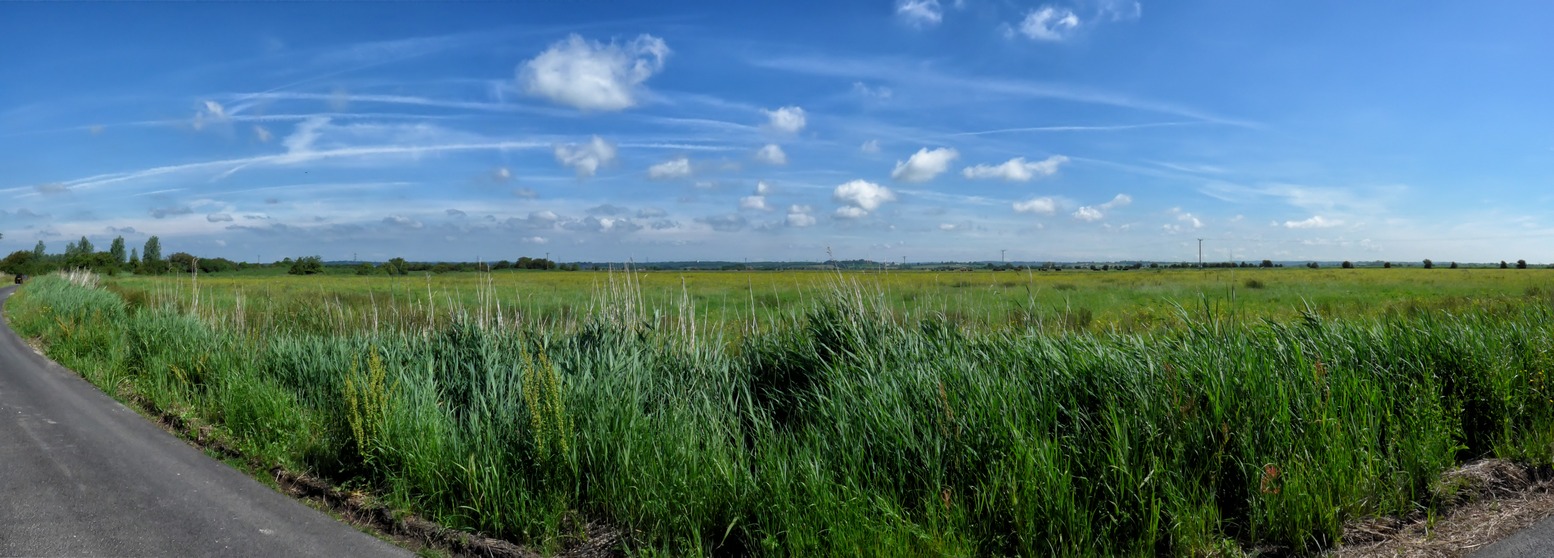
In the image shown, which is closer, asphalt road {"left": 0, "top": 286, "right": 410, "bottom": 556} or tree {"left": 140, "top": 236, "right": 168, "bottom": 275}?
asphalt road {"left": 0, "top": 286, "right": 410, "bottom": 556}

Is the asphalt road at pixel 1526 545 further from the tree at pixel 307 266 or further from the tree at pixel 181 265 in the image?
the tree at pixel 307 266

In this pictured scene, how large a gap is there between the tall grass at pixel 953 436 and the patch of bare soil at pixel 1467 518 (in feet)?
0.42

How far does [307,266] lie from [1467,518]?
10117 centimetres

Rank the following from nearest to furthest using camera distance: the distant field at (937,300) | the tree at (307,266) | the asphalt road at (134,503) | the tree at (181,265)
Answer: the asphalt road at (134,503) < the distant field at (937,300) < the tree at (181,265) < the tree at (307,266)

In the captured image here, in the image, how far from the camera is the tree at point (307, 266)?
8575 centimetres

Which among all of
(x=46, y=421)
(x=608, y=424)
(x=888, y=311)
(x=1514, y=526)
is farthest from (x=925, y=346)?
(x=46, y=421)

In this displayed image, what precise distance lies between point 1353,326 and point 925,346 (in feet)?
14.0

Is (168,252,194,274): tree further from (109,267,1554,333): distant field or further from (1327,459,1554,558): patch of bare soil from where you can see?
(1327,459,1554,558): patch of bare soil

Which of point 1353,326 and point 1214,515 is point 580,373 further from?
point 1353,326

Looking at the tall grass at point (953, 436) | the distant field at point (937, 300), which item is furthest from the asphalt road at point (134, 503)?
the distant field at point (937, 300)

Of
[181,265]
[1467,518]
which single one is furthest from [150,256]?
[1467,518]

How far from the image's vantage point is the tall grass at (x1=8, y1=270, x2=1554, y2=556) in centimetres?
445

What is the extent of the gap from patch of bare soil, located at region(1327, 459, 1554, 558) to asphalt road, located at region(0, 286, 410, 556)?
5727 mm

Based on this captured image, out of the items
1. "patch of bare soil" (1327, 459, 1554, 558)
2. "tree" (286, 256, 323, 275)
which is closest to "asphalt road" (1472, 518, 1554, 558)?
"patch of bare soil" (1327, 459, 1554, 558)
